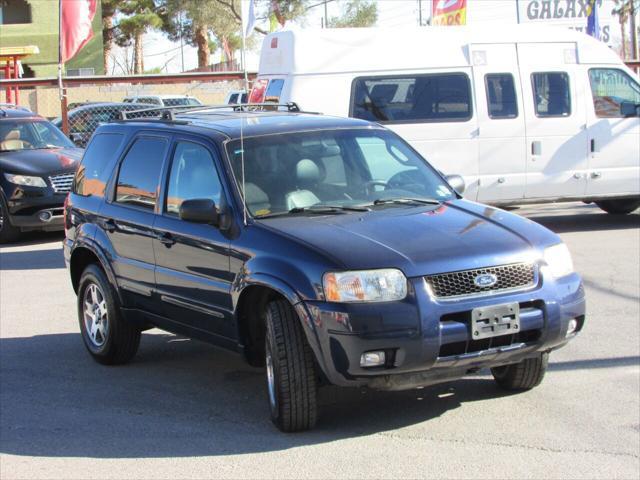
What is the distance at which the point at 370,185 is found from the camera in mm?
6691

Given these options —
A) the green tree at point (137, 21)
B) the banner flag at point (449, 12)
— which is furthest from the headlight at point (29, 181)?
the green tree at point (137, 21)

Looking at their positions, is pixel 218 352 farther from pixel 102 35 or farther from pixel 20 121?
pixel 102 35

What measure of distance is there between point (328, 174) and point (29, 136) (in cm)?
1025

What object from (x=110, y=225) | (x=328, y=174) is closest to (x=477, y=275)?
(x=328, y=174)

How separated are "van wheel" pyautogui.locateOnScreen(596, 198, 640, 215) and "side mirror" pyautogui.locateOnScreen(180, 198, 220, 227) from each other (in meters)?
10.1

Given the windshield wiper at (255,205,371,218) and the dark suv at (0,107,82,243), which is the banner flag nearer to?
the dark suv at (0,107,82,243)

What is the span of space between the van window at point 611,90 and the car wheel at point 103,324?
8.08 meters

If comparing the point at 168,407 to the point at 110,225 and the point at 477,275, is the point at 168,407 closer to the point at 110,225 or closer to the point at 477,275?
the point at 110,225

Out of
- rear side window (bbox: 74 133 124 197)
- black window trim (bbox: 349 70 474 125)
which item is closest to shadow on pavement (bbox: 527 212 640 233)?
black window trim (bbox: 349 70 474 125)

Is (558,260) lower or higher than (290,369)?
higher

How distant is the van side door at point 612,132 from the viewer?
13.6m

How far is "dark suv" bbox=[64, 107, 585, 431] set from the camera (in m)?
5.37

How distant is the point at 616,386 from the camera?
6.62 metres

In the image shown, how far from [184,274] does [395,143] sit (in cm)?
175
